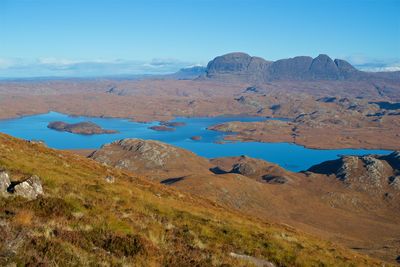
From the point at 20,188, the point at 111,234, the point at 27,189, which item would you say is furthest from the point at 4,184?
the point at 111,234

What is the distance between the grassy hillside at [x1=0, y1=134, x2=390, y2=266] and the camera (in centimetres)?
1432

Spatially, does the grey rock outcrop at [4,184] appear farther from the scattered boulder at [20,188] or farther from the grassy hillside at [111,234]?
the grassy hillside at [111,234]

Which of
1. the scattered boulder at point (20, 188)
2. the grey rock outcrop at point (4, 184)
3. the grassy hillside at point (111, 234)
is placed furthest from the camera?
the scattered boulder at point (20, 188)

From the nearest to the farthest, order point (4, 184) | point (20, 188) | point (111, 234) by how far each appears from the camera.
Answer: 1. point (111, 234)
2. point (20, 188)
3. point (4, 184)

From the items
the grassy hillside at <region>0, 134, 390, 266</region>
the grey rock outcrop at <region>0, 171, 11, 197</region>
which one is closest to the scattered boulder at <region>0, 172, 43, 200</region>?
the grey rock outcrop at <region>0, 171, 11, 197</region>

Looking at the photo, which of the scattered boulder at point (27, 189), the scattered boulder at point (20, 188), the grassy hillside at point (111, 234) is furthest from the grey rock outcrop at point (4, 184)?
the grassy hillside at point (111, 234)

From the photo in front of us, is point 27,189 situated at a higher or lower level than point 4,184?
lower

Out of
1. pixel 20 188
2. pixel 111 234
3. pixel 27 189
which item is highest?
pixel 20 188

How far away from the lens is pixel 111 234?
58.9 ft

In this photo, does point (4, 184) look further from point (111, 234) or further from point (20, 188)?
point (111, 234)

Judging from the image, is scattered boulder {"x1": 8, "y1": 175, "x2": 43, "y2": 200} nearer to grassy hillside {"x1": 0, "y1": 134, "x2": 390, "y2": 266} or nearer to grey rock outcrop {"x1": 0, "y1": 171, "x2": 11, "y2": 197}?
grey rock outcrop {"x1": 0, "y1": 171, "x2": 11, "y2": 197}

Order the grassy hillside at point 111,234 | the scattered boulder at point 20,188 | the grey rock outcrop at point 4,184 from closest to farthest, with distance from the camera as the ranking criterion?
the grassy hillside at point 111,234
the grey rock outcrop at point 4,184
the scattered boulder at point 20,188

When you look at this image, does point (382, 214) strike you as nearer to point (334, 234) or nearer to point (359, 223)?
point (359, 223)

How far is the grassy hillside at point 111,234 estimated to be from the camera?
1432cm
